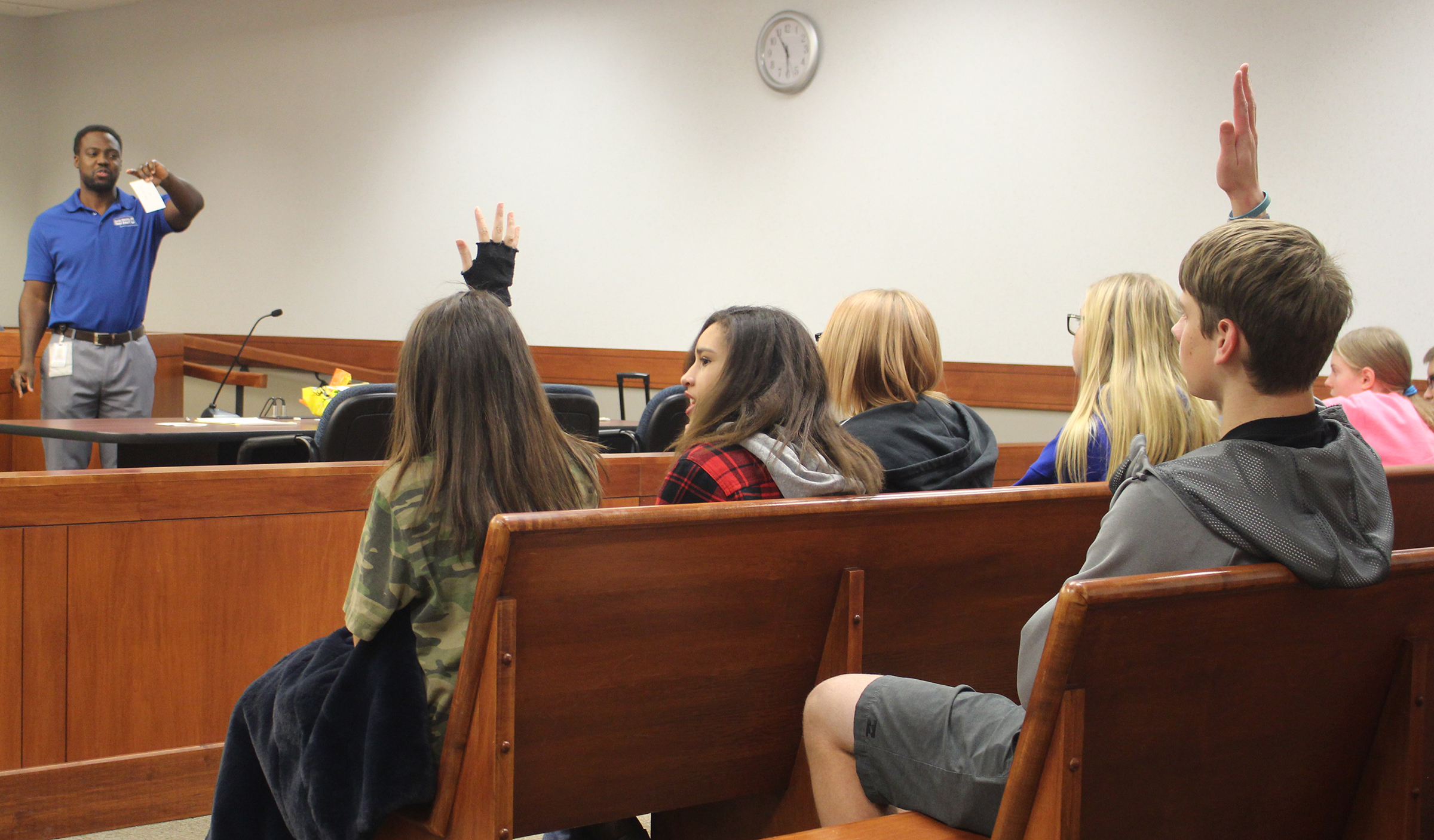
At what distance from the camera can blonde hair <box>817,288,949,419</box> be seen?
2.07m

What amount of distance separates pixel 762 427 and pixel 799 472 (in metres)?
0.14

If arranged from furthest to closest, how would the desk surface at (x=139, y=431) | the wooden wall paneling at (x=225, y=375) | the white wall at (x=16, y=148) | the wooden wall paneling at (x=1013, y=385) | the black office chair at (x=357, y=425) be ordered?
the white wall at (x=16, y=148) → the wooden wall paneling at (x=225, y=375) → the wooden wall paneling at (x=1013, y=385) → the desk surface at (x=139, y=431) → the black office chair at (x=357, y=425)

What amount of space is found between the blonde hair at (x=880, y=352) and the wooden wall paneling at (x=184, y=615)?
3.66 feet

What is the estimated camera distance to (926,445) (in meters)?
1.98

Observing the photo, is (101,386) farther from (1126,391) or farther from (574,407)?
(1126,391)

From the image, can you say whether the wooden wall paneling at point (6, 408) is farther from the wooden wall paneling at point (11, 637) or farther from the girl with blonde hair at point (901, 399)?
the girl with blonde hair at point (901, 399)

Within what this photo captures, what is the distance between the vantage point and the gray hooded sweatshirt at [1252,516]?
110cm

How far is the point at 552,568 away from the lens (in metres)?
1.26

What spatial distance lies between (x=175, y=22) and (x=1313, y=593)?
9182mm

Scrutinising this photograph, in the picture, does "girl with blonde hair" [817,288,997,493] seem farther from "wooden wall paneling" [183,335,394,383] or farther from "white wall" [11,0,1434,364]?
"wooden wall paneling" [183,335,394,383]

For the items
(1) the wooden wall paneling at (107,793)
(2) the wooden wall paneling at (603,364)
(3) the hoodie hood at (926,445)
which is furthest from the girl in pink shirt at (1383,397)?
(2) the wooden wall paneling at (603,364)

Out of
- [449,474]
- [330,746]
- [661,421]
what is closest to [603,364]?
[661,421]

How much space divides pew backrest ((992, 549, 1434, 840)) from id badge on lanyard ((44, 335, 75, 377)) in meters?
4.45

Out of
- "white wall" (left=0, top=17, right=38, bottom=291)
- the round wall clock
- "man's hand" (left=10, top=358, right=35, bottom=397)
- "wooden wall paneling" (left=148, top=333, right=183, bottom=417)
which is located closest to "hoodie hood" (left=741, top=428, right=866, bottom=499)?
"man's hand" (left=10, top=358, right=35, bottom=397)
